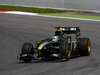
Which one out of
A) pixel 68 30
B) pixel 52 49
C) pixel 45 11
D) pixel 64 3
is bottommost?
pixel 45 11

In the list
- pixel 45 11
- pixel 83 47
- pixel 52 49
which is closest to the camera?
pixel 52 49

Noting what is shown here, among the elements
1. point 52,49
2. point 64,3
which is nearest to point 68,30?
point 52,49

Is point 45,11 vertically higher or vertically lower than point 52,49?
lower

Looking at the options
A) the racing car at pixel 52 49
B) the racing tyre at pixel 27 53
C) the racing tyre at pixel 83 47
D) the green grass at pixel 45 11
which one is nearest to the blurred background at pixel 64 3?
the green grass at pixel 45 11

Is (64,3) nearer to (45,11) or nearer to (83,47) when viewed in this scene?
(45,11)

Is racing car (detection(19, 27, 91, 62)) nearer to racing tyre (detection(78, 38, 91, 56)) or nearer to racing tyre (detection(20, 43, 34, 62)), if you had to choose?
racing tyre (detection(20, 43, 34, 62))

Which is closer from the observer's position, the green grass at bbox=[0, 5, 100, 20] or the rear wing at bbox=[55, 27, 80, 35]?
the rear wing at bbox=[55, 27, 80, 35]

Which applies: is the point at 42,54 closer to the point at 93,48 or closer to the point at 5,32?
the point at 93,48

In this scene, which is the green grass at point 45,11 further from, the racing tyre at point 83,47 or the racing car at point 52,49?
the racing car at point 52,49

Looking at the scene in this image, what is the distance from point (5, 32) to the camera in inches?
706

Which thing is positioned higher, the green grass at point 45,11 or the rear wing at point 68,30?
the rear wing at point 68,30

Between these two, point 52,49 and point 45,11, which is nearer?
point 52,49

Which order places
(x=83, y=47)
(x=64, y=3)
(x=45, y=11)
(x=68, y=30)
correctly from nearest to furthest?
(x=68, y=30) → (x=83, y=47) → (x=64, y=3) → (x=45, y=11)

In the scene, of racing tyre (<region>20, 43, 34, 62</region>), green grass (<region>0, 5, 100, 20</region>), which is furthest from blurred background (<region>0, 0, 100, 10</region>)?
racing tyre (<region>20, 43, 34, 62</region>)
